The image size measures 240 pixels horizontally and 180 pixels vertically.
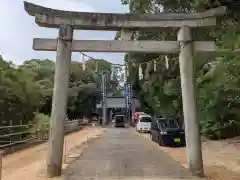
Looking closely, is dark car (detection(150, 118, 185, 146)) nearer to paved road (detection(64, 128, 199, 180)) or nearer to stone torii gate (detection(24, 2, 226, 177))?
paved road (detection(64, 128, 199, 180))

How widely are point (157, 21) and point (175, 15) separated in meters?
0.61

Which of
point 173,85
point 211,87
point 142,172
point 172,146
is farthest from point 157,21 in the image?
point 173,85

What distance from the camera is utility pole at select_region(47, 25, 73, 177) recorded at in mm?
11773

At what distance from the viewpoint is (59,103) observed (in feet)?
39.4

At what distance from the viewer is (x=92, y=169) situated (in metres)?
12.8

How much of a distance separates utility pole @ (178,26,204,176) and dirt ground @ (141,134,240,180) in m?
0.65

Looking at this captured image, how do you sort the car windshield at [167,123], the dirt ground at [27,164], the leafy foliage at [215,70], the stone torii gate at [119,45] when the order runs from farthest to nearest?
the car windshield at [167,123] < the leafy foliage at [215,70] < the dirt ground at [27,164] < the stone torii gate at [119,45]

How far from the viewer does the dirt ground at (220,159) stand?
40.4 ft

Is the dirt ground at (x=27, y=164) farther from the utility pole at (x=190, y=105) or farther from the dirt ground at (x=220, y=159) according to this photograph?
the dirt ground at (x=220, y=159)

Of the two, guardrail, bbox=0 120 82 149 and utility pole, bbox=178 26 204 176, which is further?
guardrail, bbox=0 120 82 149

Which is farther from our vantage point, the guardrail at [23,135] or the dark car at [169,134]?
the dark car at [169,134]

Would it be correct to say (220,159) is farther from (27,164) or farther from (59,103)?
(27,164)

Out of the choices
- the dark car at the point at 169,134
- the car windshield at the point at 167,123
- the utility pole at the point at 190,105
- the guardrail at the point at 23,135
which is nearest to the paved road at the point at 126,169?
the utility pole at the point at 190,105

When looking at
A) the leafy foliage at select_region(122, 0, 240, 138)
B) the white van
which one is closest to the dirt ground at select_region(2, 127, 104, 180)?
the leafy foliage at select_region(122, 0, 240, 138)
